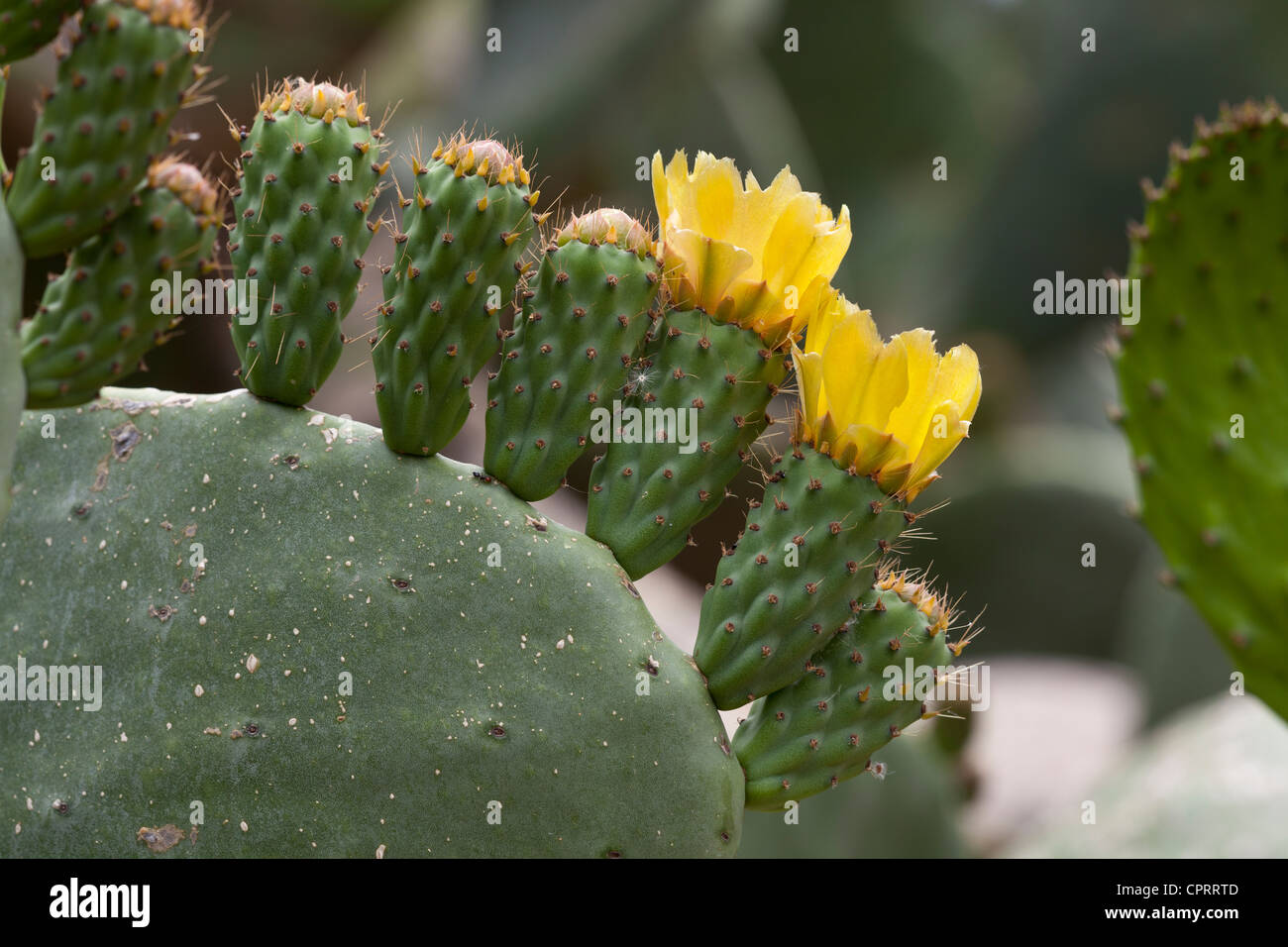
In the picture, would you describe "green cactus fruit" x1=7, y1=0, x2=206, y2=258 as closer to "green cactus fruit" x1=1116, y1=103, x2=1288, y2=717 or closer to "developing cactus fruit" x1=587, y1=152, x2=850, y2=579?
"developing cactus fruit" x1=587, y1=152, x2=850, y2=579

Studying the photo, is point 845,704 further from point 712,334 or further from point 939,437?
point 712,334

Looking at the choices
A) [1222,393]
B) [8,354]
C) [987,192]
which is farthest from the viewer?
[987,192]

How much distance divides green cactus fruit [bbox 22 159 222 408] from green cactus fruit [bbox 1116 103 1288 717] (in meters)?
1.23

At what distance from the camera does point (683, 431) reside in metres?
1.21

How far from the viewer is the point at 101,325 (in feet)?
3.93

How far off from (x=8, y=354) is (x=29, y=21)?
12.4 inches

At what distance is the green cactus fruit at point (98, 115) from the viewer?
1.13m

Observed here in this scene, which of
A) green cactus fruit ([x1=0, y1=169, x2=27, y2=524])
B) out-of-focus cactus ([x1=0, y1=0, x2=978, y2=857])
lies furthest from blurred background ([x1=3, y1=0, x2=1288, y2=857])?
green cactus fruit ([x1=0, y1=169, x2=27, y2=524])

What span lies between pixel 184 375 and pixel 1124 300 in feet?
15.0

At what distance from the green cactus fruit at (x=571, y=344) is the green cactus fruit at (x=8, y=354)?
44 cm

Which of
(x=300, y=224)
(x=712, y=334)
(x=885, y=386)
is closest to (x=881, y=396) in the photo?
(x=885, y=386)

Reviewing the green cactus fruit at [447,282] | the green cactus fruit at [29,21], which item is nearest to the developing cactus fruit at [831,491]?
the green cactus fruit at [447,282]

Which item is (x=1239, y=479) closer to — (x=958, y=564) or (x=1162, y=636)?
(x=1162, y=636)
